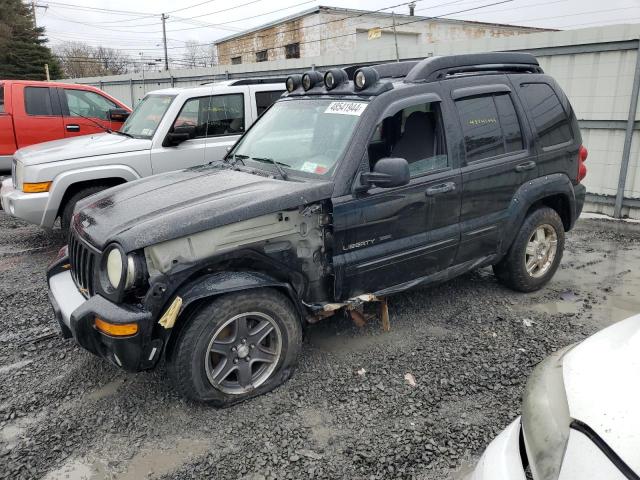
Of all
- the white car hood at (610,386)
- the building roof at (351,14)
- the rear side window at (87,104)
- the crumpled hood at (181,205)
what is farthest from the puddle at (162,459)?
the building roof at (351,14)

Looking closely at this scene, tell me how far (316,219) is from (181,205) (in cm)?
87

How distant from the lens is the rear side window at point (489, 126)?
4055 millimetres

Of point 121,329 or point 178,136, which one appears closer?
point 121,329

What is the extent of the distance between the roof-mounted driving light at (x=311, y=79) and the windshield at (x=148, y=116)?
2989mm

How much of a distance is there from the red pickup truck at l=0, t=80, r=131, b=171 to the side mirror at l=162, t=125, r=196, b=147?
7.73 ft

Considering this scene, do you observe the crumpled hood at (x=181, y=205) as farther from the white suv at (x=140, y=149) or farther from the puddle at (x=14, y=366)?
the white suv at (x=140, y=149)

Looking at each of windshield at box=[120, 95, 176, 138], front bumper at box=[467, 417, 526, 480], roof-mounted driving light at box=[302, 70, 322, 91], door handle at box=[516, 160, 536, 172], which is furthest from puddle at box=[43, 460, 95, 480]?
windshield at box=[120, 95, 176, 138]

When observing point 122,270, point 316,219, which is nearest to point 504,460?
point 316,219

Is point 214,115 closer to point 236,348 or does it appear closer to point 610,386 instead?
point 236,348

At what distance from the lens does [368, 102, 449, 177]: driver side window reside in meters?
3.76

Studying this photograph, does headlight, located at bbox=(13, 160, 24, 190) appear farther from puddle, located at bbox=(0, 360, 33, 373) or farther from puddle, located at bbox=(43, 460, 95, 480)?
puddle, located at bbox=(43, 460, 95, 480)

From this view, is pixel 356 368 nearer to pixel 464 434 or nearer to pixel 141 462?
pixel 464 434

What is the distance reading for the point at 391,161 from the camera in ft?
10.9

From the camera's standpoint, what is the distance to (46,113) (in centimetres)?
840
